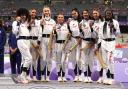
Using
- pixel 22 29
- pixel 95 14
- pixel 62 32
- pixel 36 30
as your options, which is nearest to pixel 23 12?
pixel 22 29

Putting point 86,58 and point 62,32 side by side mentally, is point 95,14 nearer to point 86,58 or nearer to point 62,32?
point 62,32

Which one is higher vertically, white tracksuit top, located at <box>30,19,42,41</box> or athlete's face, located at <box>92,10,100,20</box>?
athlete's face, located at <box>92,10,100,20</box>

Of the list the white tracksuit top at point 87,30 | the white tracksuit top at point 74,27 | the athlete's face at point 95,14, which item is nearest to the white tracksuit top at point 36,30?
the white tracksuit top at point 74,27

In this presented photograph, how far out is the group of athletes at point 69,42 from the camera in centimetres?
759

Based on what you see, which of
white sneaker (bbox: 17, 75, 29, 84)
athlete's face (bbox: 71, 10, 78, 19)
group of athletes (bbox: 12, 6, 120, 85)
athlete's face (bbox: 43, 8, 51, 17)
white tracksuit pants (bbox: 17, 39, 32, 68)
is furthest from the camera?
athlete's face (bbox: 71, 10, 78, 19)

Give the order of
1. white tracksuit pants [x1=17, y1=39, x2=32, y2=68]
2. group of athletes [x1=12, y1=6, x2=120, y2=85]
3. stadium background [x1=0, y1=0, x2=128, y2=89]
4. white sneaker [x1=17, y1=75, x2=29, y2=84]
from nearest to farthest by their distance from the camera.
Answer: white sneaker [x1=17, y1=75, x2=29, y2=84]
white tracksuit pants [x1=17, y1=39, x2=32, y2=68]
group of athletes [x1=12, y1=6, x2=120, y2=85]
stadium background [x1=0, y1=0, x2=128, y2=89]

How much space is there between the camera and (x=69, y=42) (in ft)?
26.2

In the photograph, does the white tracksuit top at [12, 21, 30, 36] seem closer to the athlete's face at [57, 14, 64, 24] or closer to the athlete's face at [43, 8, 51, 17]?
the athlete's face at [43, 8, 51, 17]

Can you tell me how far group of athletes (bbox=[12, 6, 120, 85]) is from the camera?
7590 millimetres

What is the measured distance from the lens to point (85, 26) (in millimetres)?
7867

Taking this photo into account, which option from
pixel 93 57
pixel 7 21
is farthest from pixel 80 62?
pixel 7 21

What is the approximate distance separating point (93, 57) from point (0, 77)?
7.10 feet

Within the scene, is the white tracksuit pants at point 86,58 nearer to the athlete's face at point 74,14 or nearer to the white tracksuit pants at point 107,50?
the white tracksuit pants at point 107,50

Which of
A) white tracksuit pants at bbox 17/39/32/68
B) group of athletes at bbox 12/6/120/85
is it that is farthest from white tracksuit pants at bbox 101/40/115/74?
white tracksuit pants at bbox 17/39/32/68
